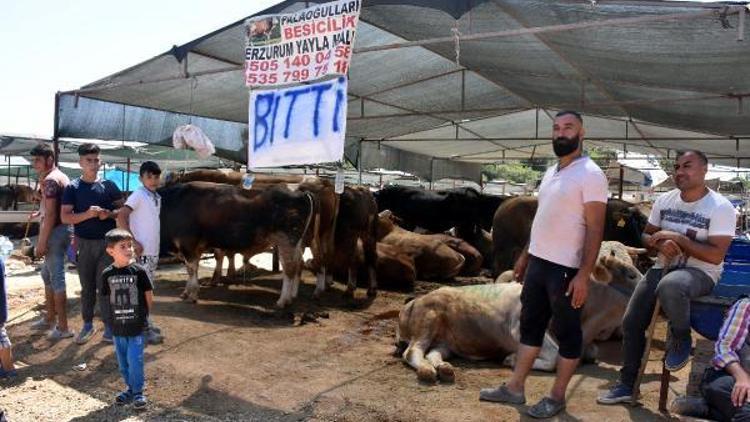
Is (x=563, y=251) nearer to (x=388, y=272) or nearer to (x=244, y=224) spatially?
(x=244, y=224)

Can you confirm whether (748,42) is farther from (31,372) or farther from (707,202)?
Answer: (31,372)

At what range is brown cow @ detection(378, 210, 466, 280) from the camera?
12508 mm

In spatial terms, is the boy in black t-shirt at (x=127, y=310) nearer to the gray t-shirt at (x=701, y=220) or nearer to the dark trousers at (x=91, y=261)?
the dark trousers at (x=91, y=261)

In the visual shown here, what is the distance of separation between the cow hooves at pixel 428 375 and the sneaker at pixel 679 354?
1.94 m

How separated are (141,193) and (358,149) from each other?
1040cm

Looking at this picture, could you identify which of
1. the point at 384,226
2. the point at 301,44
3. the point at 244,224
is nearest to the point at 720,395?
the point at 301,44

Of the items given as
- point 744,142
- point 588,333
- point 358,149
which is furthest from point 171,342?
point 744,142

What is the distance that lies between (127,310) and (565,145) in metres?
3.64

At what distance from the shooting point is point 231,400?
546 centimetres

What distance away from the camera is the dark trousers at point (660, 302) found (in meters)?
4.55

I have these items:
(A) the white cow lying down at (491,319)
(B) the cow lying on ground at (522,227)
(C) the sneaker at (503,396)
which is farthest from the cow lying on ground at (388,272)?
(C) the sneaker at (503,396)

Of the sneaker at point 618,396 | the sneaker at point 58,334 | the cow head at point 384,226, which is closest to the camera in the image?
the sneaker at point 618,396

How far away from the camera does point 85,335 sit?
7.00m

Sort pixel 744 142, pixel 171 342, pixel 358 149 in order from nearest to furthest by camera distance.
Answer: pixel 171 342
pixel 744 142
pixel 358 149
